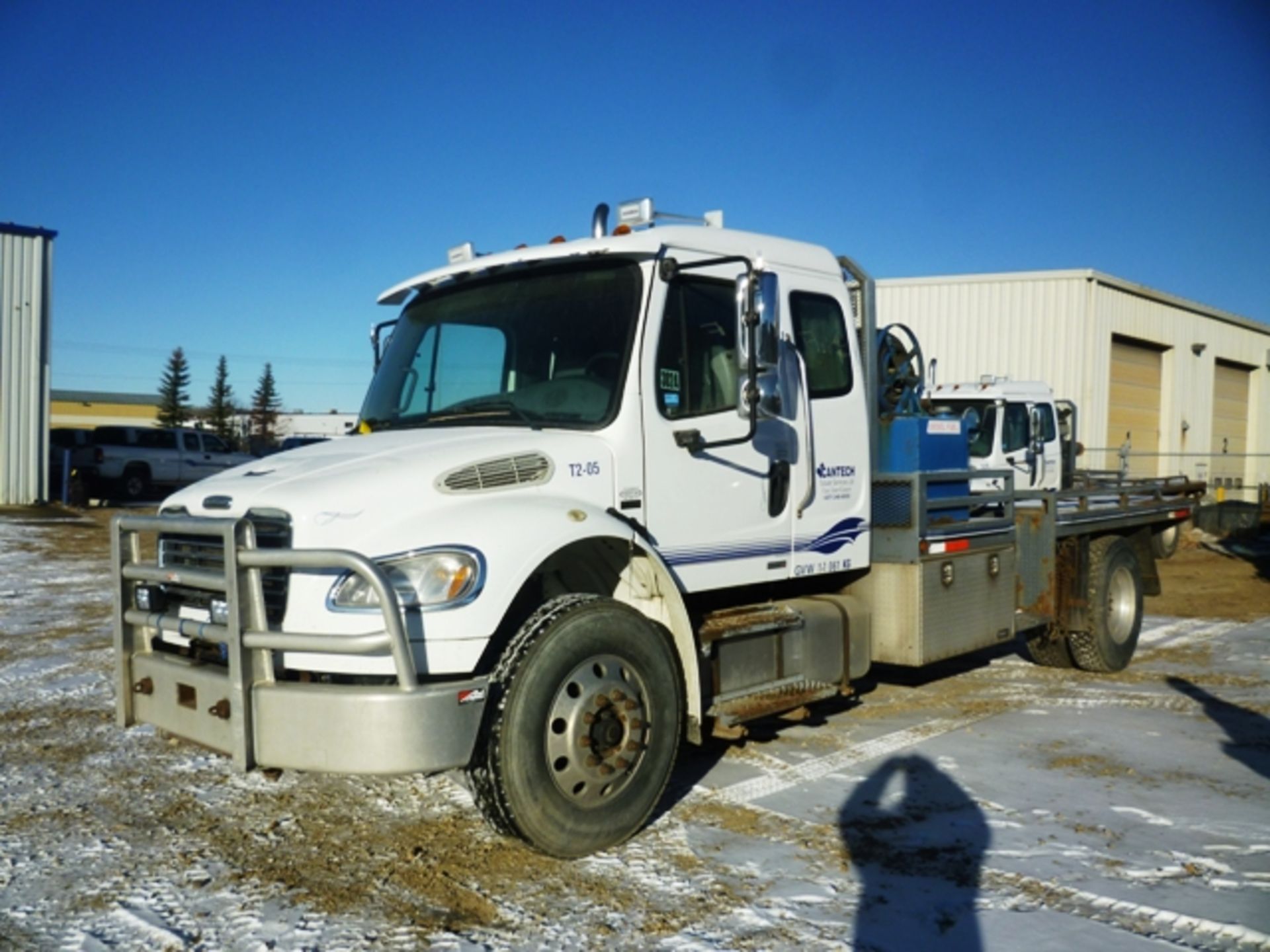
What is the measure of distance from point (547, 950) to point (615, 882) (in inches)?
24.9

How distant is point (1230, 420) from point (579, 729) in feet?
115

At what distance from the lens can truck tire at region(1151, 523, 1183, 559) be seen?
32.0 feet

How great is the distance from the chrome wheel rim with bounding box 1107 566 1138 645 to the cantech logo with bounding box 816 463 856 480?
12.0 ft

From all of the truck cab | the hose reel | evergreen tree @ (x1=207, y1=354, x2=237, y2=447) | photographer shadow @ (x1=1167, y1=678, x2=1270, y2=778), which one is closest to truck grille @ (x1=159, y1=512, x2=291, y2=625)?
the hose reel

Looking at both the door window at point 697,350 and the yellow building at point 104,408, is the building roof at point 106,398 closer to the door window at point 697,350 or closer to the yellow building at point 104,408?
the yellow building at point 104,408

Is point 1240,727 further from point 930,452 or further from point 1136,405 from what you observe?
point 1136,405

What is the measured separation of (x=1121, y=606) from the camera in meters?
8.88

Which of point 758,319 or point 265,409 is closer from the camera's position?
point 758,319

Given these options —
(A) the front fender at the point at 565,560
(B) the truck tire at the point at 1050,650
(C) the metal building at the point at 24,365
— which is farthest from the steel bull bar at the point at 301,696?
(C) the metal building at the point at 24,365

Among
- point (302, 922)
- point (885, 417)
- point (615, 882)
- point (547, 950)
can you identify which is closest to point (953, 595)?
point (885, 417)

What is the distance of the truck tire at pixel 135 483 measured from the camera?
90.0 feet

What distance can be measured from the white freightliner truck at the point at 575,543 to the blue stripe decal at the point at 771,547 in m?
0.02

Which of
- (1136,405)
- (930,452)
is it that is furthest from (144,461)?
(930,452)

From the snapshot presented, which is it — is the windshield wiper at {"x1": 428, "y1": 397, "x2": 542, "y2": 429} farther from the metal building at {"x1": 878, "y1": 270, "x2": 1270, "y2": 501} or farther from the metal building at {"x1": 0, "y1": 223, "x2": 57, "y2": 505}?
the metal building at {"x1": 0, "y1": 223, "x2": 57, "y2": 505}
